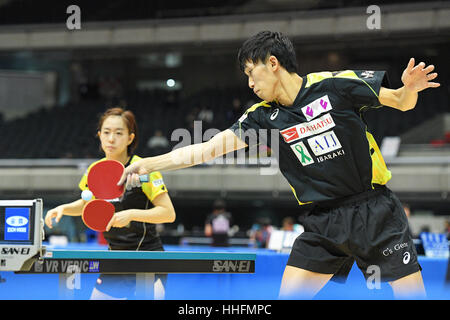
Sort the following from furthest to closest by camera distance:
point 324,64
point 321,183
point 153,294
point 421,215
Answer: point 324,64 < point 421,215 < point 153,294 < point 321,183

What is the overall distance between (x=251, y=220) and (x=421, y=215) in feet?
14.6

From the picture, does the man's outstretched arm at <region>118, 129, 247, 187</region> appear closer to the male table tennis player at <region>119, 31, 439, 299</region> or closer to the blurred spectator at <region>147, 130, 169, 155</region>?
the male table tennis player at <region>119, 31, 439, 299</region>

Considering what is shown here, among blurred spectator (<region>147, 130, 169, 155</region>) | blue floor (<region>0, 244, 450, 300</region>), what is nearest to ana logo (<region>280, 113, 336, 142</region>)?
blue floor (<region>0, 244, 450, 300</region>)

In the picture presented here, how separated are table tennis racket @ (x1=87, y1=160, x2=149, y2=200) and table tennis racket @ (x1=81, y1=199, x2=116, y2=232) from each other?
0.16 ft

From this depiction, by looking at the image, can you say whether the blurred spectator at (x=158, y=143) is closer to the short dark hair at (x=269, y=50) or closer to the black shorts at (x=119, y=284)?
the black shorts at (x=119, y=284)

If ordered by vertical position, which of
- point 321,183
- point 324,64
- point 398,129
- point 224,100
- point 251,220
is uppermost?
point 324,64

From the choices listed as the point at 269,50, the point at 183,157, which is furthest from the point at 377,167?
the point at 183,157

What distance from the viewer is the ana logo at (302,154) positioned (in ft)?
8.30

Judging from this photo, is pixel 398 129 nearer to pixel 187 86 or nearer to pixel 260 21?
pixel 260 21

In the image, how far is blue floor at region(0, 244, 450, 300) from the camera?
10.7ft

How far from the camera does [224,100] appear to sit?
16.6 metres

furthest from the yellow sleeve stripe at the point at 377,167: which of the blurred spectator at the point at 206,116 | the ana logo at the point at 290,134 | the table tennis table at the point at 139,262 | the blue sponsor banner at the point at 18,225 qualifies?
the blurred spectator at the point at 206,116

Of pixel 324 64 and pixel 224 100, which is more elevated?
pixel 324 64

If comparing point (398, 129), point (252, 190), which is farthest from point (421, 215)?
point (252, 190)
